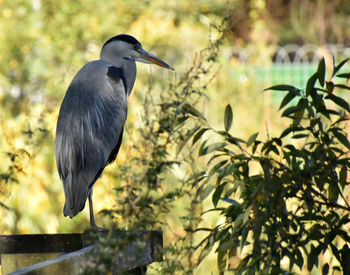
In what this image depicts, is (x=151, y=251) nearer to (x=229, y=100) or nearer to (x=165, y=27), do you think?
(x=229, y=100)

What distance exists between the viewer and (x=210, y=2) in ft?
24.0

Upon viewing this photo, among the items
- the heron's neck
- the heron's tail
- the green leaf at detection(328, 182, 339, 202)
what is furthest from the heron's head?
the green leaf at detection(328, 182, 339, 202)

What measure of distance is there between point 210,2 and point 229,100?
2712 mm

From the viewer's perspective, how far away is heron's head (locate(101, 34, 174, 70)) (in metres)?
2.90

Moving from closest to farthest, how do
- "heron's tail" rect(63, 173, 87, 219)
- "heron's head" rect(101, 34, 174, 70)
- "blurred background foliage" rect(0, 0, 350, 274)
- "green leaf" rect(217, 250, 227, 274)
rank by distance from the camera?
"green leaf" rect(217, 250, 227, 274) < "heron's tail" rect(63, 173, 87, 219) < "heron's head" rect(101, 34, 174, 70) < "blurred background foliage" rect(0, 0, 350, 274)

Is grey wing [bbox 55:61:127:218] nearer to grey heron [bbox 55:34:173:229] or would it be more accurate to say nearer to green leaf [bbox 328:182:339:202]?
grey heron [bbox 55:34:173:229]

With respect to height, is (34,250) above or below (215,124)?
below

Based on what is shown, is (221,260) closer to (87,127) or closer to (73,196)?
(73,196)

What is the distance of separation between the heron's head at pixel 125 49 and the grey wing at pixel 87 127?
18 centimetres

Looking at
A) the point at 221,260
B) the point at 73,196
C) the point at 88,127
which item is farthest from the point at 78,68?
the point at 221,260

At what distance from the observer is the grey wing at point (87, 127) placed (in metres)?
2.50

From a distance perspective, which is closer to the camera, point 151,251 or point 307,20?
point 151,251

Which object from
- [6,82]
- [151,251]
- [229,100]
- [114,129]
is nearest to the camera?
[151,251]

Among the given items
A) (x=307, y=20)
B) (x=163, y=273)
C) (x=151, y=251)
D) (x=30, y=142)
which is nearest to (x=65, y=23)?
(x=30, y=142)
